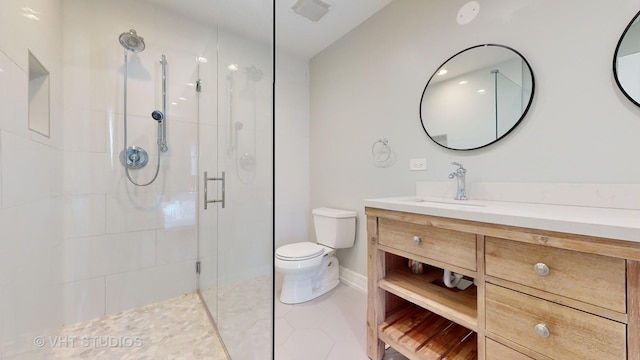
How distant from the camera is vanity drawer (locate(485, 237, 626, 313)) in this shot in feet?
2.13

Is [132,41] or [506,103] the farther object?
[132,41]

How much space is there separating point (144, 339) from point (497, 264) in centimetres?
190

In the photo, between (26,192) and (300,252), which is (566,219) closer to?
(300,252)

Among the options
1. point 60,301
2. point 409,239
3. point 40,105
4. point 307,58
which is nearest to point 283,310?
point 409,239

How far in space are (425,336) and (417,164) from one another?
1035 mm

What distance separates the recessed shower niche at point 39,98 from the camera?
120 centimetres

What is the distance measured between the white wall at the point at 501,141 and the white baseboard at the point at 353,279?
8 cm

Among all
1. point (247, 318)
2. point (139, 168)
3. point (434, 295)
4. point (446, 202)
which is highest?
point (139, 168)

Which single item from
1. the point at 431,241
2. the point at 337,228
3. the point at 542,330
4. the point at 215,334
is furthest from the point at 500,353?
the point at 215,334

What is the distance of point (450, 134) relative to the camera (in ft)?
4.98

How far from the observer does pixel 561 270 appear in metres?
0.73

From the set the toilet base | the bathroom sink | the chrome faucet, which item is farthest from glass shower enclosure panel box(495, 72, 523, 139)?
the toilet base

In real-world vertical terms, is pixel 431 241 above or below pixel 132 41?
below

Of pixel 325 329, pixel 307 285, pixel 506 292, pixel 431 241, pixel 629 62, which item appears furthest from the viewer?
pixel 307 285
